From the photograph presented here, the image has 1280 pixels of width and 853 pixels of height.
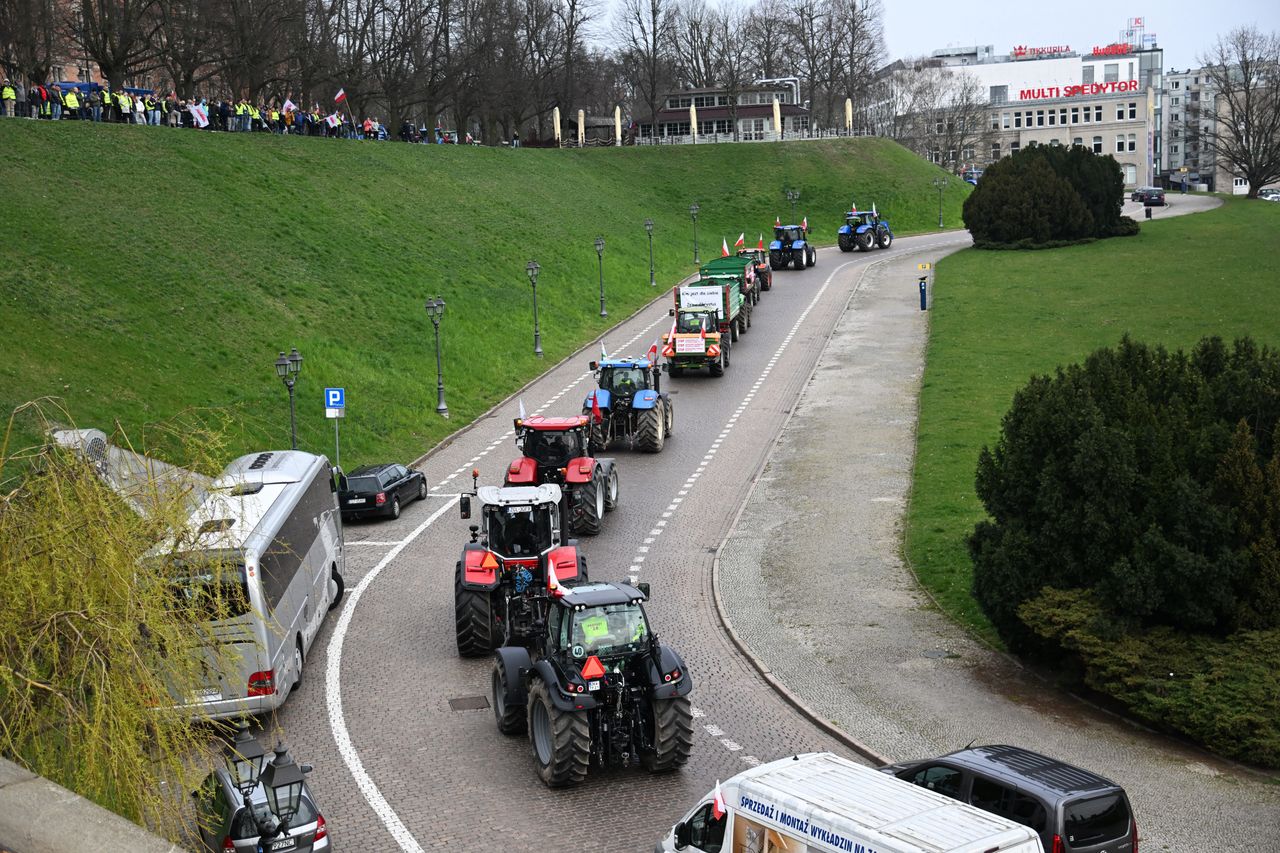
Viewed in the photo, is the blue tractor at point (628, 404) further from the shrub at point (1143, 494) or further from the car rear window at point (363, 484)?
the shrub at point (1143, 494)

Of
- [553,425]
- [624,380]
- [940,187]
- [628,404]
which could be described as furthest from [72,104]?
[940,187]

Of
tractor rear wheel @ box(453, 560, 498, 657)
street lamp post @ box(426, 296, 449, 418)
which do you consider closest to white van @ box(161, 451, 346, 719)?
tractor rear wheel @ box(453, 560, 498, 657)

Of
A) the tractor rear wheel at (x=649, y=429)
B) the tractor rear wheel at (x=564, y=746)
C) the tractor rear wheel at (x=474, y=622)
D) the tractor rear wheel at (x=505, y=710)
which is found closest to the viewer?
the tractor rear wheel at (x=564, y=746)

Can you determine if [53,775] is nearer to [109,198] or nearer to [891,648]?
[891,648]

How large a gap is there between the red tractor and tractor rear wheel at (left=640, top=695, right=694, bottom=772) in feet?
37.9

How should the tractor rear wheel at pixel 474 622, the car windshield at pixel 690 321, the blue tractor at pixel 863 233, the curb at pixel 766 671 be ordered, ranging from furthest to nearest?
the blue tractor at pixel 863 233
the car windshield at pixel 690 321
the tractor rear wheel at pixel 474 622
the curb at pixel 766 671

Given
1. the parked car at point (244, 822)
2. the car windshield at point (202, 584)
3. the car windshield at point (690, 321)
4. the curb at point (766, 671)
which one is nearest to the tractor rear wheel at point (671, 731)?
the curb at point (766, 671)

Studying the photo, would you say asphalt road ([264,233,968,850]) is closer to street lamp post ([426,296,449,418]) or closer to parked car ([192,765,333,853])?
parked car ([192,765,333,853])

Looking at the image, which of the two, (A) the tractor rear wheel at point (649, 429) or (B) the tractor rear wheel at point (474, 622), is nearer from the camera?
(B) the tractor rear wheel at point (474, 622)

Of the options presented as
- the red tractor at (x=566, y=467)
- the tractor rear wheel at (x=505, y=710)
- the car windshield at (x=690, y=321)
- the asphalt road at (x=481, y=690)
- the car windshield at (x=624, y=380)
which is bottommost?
the asphalt road at (x=481, y=690)

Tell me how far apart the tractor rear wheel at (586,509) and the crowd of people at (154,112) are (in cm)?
3390

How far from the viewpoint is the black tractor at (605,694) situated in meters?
15.8

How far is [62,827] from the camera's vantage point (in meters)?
8.62

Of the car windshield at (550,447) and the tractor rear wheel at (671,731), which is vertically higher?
the car windshield at (550,447)
